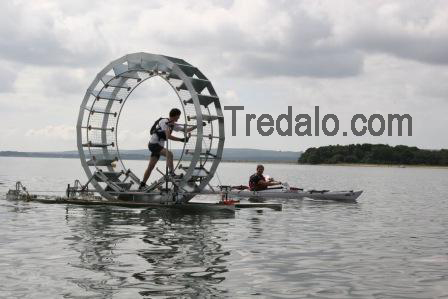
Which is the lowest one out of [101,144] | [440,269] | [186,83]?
[440,269]

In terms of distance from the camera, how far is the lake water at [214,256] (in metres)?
10.9

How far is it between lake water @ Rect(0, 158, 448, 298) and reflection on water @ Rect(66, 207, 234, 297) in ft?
0.08

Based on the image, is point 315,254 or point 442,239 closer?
point 315,254

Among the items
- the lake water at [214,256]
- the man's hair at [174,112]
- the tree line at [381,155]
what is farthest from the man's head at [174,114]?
the tree line at [381,155]

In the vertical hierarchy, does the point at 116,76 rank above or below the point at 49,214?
above

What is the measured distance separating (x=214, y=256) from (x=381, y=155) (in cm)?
17729

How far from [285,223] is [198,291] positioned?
11677 millimetres

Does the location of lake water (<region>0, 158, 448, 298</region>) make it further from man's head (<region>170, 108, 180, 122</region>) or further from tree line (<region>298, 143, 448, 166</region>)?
tree line (<region>298, 143, 448, 166</region>)

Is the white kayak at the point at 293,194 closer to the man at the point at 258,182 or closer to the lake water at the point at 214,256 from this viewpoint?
the man at the point at 258,182

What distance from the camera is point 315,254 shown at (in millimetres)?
14953

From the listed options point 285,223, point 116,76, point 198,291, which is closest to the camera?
point 198,291

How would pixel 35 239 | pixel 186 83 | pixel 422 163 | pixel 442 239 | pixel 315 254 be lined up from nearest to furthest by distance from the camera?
pixel 315 254, pixel 35 239, pixel 442 239, pixel 186 83, pixel 422 163

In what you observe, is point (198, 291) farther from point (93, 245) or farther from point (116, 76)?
point (116, 76)

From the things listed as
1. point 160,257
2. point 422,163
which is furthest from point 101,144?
point 422,163
